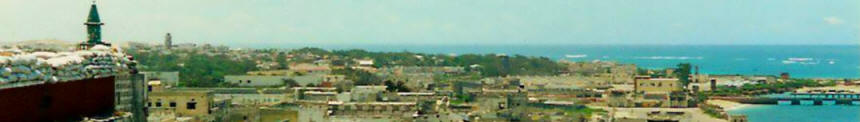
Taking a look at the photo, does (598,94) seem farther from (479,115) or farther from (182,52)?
(182,52)

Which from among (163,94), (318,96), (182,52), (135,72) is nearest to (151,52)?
(182,52)

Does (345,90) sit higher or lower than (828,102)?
higher

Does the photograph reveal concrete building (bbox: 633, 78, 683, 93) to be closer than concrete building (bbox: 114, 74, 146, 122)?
No

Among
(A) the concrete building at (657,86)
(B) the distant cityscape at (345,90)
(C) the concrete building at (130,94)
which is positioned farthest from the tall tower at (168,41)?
(C) the concrete building at (130,94)

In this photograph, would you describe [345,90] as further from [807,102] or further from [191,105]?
[807,102]

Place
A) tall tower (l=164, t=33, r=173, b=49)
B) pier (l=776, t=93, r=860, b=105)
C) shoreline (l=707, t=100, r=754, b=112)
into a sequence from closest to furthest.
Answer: shoreline (l=707, t=100, r=754, b=112) < pier (l=776, t=93, r=860, b=105) < tall tower (l=164, t=33, r=173, b=49)

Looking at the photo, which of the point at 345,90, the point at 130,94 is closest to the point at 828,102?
the point at 345,90

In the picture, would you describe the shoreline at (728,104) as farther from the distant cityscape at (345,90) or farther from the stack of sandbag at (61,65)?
the stack of sandbag at (61,65)

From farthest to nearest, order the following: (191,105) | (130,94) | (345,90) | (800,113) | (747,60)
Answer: (747,60) → (800,113) → (345,90) → (191,105) → (130,94)

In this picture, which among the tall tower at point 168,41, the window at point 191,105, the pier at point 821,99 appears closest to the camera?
the window at point 191,105

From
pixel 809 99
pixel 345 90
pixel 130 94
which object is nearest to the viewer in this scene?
pixel 130 94

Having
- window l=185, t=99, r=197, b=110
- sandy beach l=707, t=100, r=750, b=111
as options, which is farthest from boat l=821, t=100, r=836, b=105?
window l=185, t=99, r=197, b=110

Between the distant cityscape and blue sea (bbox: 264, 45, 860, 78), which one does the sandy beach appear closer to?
the distant cityscape
